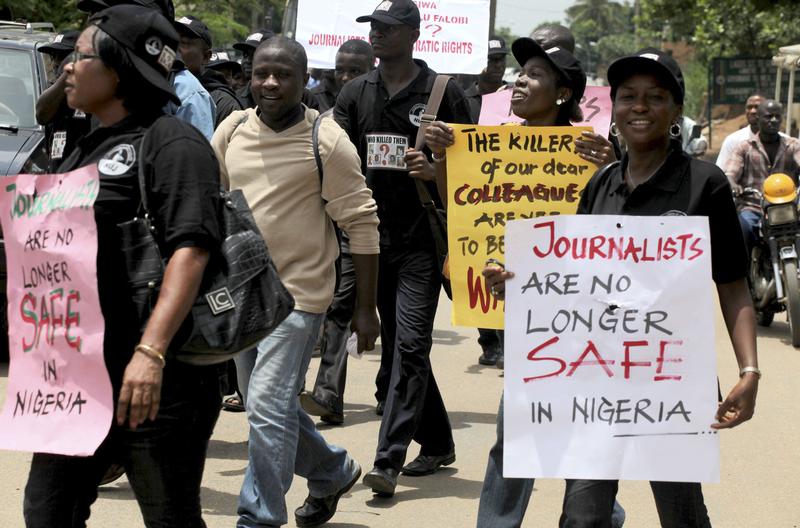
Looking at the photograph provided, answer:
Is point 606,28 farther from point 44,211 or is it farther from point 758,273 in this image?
point 44,211

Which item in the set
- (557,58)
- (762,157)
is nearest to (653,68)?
(557,58)

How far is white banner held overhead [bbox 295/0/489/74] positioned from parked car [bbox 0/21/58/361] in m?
2.67

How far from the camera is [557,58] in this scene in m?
5.30

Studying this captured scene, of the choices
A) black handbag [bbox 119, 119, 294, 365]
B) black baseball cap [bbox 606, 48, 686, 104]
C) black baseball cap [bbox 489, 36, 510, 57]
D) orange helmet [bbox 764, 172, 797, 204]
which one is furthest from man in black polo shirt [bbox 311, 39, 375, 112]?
black handbag [bbox 119, 119, 294, 365]

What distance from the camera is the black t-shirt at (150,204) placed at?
3650 mm

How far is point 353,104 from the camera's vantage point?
6.99 metres

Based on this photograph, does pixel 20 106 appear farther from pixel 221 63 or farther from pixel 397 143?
pixel 397 143

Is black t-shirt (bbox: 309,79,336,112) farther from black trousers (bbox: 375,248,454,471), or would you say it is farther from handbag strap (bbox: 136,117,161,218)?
handbag strap (bbox: 136,117,161,218)

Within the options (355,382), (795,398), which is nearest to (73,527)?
(355,382)

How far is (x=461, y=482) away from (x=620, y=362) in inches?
112

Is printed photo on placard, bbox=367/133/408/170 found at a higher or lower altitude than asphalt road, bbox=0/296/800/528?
higher

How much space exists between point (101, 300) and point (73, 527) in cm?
61

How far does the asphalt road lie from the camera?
6.09 m

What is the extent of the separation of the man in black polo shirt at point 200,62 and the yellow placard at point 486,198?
2829 mm
